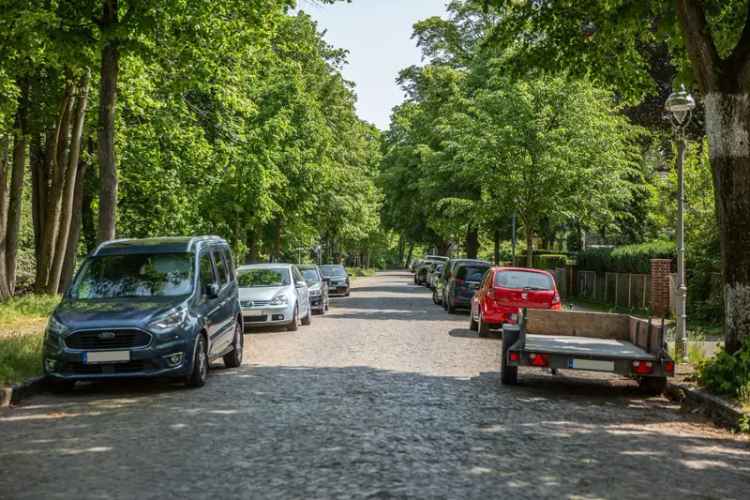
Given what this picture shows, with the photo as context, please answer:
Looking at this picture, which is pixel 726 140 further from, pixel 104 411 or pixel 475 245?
pixel 475 245

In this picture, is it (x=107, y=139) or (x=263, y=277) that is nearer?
(x=107, y=139)

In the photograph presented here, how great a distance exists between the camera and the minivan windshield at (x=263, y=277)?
2041 centimetres

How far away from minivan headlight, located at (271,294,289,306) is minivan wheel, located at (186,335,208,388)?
828 centimetres

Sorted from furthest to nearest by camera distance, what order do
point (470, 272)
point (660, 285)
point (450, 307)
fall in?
point (450, 307)
point (470, 272)
point (660, 285)

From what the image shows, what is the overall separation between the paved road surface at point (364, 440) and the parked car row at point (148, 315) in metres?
0.36

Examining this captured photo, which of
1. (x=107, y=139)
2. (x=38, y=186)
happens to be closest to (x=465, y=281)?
(x=107, y=139)

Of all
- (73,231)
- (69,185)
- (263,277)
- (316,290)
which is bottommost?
(316,290)

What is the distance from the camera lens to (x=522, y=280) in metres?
18.8

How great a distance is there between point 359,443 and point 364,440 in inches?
5.6

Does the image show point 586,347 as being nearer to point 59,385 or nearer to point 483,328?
point 59,385

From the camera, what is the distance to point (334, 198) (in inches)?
1818

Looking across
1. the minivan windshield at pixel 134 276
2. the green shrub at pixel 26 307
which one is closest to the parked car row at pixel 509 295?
the minivan windshield at pixel 134 276

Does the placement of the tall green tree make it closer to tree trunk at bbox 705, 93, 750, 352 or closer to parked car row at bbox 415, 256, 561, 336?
tree trunk at bbox 705, 93, 750, 352

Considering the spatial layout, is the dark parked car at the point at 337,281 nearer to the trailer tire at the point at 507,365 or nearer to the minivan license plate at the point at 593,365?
the trailer tire at the point at 507,365
